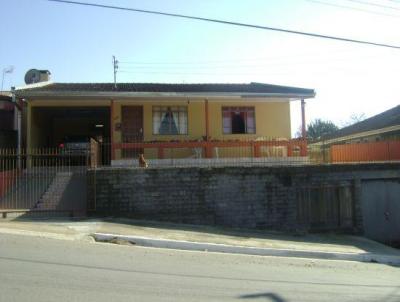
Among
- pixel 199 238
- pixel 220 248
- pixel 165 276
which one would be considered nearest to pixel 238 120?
pixel 199 238

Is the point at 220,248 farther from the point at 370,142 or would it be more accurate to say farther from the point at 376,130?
the point at 376,130

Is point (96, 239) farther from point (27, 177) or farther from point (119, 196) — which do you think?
point (27, 177)

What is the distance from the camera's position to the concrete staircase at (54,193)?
56.0 feet

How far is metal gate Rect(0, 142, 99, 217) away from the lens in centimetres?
1683

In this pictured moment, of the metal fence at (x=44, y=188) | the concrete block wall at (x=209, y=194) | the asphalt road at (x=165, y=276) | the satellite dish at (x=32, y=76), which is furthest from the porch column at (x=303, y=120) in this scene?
the satellite dish at (x=32, y=76)

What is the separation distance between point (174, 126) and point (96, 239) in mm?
11832

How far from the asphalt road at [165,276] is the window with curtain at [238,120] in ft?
41.2

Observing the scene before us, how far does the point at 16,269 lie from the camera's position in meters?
9.07

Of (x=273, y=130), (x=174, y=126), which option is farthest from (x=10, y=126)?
(x=273, y=130)

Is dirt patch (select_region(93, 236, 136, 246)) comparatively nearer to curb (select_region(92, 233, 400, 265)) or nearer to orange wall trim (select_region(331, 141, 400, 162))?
curb (select_region(92, 233, 400, 265))

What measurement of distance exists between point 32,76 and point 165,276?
887 inches

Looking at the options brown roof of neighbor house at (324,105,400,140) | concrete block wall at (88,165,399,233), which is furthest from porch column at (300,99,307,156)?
brown roof of neighbor house at (324,105,400,140)

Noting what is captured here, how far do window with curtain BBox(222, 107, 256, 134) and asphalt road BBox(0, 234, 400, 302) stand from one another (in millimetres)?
12563

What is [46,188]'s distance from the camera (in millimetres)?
18188
